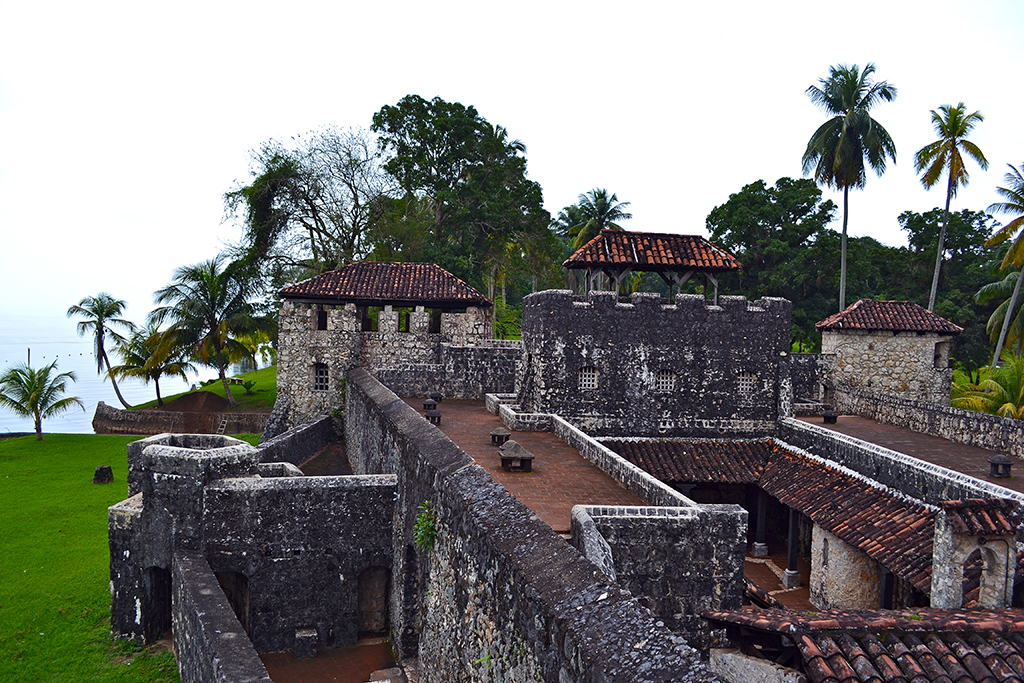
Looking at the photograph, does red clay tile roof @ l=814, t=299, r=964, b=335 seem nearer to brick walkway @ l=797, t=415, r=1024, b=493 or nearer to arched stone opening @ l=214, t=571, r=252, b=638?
brick walkway @ l=797, t=415, r=1024, b=493

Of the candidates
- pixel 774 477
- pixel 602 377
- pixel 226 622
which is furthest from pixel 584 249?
pixel 226 622

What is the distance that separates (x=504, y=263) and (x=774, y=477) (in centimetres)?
2344

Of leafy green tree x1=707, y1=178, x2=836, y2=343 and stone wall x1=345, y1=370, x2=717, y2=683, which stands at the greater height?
leafy green tree x1=707, y1=178, x2=836, y2=343

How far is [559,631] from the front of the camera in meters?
4.65

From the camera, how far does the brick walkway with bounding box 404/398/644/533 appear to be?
10.4 meters

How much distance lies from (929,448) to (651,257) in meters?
8.94

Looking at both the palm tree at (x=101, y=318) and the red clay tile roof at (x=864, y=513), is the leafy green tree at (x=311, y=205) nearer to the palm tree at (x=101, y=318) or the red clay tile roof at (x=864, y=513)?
the palm tree at (x=101, y=318)

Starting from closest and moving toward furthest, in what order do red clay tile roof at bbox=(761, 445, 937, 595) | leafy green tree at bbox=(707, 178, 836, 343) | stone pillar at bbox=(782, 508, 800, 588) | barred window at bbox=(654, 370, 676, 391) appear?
red clay tile roof at bbox=(761, 445, 937, 595)
stone pillar at bbox=(782, 508, 800, 588)
barred window at bbox=(654, 370, 676, 391)
leafy green tree at bbox=(707, 178, 836, 343)

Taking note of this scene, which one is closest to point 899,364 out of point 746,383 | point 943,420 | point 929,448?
point 943,420

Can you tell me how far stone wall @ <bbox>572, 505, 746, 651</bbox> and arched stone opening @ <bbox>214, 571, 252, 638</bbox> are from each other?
7.03 m

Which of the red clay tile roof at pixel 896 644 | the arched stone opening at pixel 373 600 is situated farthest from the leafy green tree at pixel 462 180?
the red clay tile roof at pixel 896 644

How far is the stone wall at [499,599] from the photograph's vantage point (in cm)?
423

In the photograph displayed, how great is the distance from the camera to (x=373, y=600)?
12.6 m

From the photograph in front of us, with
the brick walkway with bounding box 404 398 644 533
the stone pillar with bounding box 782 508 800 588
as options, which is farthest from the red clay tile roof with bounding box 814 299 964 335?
the brick walkway with bounding box 404 398 644 533
